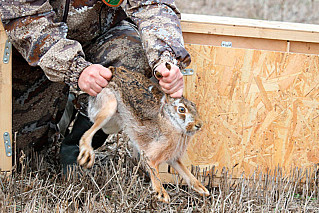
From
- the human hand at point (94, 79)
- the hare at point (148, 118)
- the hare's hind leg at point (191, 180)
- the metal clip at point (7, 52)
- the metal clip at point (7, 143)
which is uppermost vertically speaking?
the metal clip at point (7, 52)

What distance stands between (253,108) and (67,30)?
157 cm

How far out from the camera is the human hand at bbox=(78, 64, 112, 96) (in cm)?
266

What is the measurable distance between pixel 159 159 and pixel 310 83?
1484 mm

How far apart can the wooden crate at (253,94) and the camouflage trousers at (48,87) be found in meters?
0.46

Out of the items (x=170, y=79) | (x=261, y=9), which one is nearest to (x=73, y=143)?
(x=170, y=79)

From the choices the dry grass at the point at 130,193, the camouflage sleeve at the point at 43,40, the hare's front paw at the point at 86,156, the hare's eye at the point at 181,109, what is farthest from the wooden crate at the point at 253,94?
the hare's front paw at the point at 86,156

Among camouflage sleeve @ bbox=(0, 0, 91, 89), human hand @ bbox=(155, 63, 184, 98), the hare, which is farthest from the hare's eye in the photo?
camouflage sleeve @ bbox=(0, 0, 91, 89)

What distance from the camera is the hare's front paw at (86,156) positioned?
2465 mm

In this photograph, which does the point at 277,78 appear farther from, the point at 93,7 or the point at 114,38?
the point at 93,7

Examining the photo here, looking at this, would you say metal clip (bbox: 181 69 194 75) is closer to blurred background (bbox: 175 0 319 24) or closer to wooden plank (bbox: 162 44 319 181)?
wooden plank (bbox: 162 44 319 181)

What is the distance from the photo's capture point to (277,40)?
3414 millimetres

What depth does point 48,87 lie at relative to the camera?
360cm

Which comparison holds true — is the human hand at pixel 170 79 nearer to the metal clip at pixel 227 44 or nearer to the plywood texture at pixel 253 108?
the plywood texture at pixel 253 108

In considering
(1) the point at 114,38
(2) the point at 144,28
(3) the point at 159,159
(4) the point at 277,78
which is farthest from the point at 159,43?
(4) the point at 277,78
